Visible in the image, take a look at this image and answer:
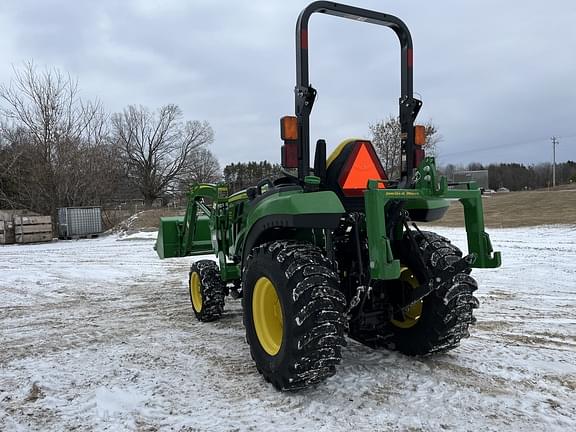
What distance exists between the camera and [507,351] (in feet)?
13.6

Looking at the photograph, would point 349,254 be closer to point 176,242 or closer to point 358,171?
point 358,171

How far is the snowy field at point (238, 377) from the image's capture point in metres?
2.93

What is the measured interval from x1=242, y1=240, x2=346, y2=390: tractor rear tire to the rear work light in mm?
593

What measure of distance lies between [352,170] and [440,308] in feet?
4.12

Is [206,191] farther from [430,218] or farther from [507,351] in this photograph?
[507,351]

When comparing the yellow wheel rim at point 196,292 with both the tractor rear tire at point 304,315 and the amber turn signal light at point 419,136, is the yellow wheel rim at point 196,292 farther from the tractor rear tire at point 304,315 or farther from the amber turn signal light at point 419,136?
the amber turn signal light at point 419,136

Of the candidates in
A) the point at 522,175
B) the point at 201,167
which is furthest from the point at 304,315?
the point at 522,175

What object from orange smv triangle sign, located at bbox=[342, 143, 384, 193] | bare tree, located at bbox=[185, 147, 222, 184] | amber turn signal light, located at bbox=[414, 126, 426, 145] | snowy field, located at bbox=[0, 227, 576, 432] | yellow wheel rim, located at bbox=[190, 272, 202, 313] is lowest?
snowy field, located at bbox=[0, 227, 576, 432]

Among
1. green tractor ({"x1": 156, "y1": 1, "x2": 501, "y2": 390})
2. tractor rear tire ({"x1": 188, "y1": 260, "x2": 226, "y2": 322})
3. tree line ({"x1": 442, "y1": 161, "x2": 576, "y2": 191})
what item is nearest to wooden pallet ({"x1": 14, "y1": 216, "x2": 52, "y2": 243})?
tractor rear tire ({"x1": 188, "y1": 260, "x2": 226, "y2": 322})

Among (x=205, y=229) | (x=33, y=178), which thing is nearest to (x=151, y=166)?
(x=33, y=178)

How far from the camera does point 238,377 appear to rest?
145 inches

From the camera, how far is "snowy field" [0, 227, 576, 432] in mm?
2934

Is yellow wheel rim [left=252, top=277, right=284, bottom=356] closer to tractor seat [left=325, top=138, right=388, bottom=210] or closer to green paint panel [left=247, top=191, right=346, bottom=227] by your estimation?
green paint panel [left=247, top=191, right=346, bottom=227]

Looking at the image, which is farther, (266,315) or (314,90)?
(266,315)
